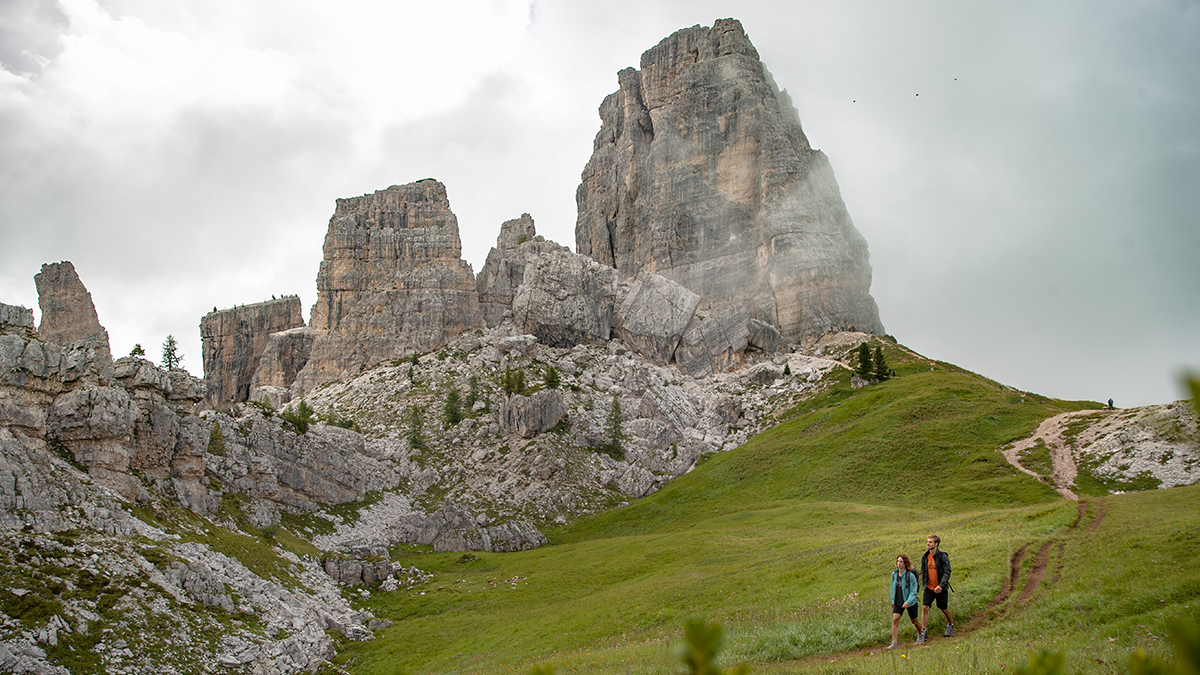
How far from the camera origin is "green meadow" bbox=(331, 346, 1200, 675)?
17103 mm

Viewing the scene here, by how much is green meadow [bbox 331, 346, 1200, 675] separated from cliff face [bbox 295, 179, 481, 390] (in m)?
50.8

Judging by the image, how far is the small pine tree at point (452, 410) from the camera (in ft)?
283

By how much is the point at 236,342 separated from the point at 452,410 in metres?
61.2

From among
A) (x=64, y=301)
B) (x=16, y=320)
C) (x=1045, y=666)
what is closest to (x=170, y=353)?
(x=64, y=301)

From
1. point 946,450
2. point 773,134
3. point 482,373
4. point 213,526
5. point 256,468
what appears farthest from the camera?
point 773,134

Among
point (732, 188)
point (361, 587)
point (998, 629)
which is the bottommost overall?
point (361, 587)

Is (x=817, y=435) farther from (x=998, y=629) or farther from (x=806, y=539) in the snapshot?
(x=998, y=629)

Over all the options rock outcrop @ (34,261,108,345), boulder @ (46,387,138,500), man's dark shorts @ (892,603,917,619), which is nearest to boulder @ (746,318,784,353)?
rock outcrop @ (34,261,108,345)

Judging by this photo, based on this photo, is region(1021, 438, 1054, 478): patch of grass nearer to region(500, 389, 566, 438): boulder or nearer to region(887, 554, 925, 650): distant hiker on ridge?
region(887, 554, 925, 650): distant hiker on ridge

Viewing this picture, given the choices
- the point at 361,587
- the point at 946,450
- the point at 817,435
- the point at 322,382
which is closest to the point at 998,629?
the point at 361,587

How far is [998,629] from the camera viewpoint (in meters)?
17.1

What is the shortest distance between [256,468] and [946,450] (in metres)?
59.7

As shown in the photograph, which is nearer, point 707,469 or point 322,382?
point 707,469

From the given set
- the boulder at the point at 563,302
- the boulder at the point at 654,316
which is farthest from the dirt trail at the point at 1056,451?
the boulder at the point at 563,302
